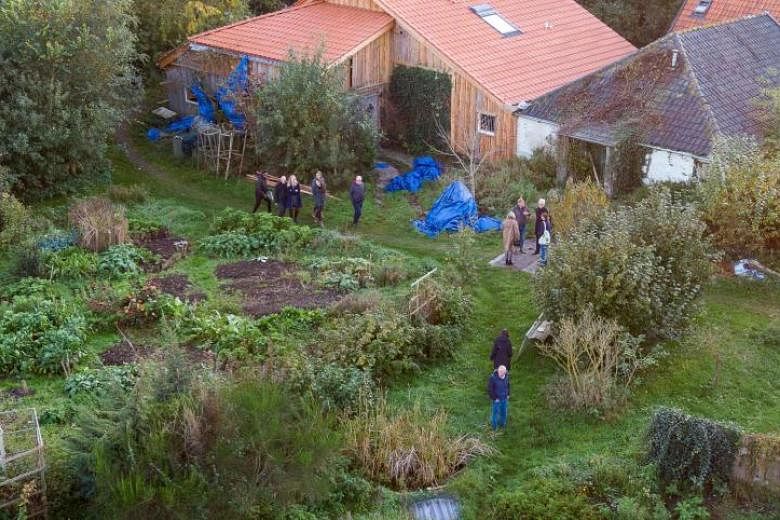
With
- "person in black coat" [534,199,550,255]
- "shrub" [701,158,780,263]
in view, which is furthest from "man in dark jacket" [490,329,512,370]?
"shrub" [701,158,780,263]

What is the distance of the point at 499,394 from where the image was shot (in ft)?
48.2

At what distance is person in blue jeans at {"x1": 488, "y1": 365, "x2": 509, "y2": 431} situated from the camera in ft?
48.0

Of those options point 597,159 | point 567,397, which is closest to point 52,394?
point 567,397

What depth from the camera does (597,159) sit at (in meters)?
24.3

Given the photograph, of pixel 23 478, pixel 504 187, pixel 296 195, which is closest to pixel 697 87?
pixel 504 187

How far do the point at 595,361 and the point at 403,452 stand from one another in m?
3.73

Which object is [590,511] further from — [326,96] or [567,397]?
[326,96]

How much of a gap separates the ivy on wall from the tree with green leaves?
9.21ft

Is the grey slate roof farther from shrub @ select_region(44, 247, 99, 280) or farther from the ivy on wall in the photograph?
shrub @ select_region(44, 247, 99, 280)

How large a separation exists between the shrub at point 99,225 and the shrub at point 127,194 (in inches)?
98.6

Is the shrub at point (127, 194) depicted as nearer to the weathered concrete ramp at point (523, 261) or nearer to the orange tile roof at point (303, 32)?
the orange tile roof at point (303, 32)

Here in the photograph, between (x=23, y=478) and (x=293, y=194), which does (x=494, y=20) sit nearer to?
(x=293, y=194)

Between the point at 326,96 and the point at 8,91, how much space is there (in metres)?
7.73

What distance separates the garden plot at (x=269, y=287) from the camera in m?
18.2
